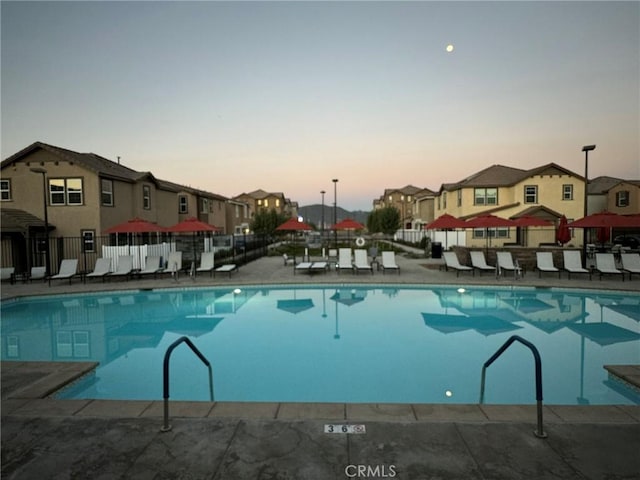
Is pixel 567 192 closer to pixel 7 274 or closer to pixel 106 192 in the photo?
pixel 106 192

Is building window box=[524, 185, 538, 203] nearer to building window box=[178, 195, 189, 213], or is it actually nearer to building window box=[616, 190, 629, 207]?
building window box=[616, 190, 629, 207]

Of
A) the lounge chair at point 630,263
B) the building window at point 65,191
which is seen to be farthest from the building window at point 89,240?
the lounge chair at point 630,263

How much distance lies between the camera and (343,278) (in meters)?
14.8

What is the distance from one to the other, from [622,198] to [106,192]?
45.8 m

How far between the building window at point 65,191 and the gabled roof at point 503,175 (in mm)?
26674

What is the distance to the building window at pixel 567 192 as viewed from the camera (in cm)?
2811

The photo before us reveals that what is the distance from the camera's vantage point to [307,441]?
3.25 meters

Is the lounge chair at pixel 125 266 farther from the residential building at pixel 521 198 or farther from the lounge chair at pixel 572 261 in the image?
the residential building at pixel 521 198

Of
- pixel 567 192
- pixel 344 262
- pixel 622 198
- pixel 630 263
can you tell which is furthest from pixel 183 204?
pixel 622 198

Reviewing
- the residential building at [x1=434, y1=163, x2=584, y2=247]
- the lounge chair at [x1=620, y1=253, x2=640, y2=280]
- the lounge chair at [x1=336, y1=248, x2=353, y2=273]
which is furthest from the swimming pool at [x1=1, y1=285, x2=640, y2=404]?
the residential building at [x1=434, y1=163, x2=584, y2=247]

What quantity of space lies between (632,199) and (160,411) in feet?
151

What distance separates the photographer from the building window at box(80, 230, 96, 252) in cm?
1759

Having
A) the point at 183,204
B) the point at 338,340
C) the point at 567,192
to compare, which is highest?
the point at 567,192

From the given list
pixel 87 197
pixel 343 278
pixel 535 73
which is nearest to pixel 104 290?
pixel 87 197
